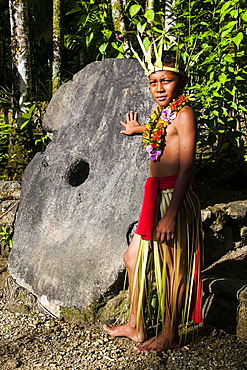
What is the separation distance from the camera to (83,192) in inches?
128

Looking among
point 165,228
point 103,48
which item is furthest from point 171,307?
point 103,48

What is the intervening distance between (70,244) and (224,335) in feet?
3.96

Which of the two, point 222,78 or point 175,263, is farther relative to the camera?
point 222,78

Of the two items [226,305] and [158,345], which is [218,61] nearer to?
[226,305]

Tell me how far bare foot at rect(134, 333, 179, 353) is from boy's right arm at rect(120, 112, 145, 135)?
1380mm

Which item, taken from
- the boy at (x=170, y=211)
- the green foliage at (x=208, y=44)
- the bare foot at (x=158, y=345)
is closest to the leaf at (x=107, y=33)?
the green foliage at (x=208, y=44)

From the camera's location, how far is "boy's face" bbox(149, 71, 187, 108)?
7.72 ft

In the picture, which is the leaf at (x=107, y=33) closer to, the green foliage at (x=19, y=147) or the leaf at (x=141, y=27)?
the leaf at (x=141, y=27)

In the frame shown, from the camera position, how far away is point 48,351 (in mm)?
2525

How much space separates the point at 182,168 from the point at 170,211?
0.24 m

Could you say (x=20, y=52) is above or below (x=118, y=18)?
below

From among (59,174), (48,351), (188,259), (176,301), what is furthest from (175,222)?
(59,174)

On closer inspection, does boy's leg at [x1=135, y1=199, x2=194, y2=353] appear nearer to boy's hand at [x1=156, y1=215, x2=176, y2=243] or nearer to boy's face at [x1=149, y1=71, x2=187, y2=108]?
boy's hand at [x1=156, y1=215, x2=176, y2=243]

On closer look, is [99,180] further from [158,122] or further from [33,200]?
[158,122]
